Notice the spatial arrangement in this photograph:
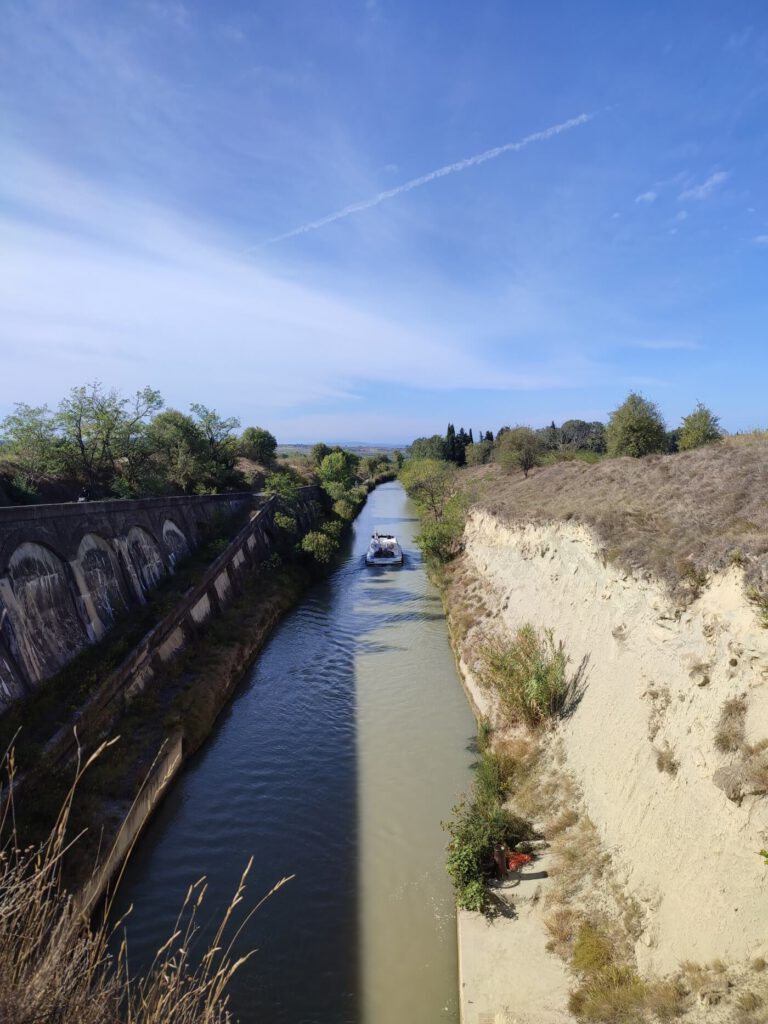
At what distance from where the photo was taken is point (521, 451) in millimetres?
44250

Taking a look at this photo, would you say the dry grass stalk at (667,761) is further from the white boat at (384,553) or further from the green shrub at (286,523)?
the green shrub at (286,523)

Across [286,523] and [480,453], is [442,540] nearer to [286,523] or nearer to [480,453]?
[286,523]

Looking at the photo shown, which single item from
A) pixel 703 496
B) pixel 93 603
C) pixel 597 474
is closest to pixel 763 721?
pixel 703 496

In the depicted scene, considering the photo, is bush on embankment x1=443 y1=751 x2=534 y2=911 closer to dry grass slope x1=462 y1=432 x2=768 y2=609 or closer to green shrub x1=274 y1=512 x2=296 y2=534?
dry grass slope x1=462 y1=432 x2=768 y2=609

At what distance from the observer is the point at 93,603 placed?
18.6 meters

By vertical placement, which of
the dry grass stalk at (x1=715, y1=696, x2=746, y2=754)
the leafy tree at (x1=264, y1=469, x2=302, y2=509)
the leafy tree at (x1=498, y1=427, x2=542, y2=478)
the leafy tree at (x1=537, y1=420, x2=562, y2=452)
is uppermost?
the leafy tree at (x1=537, y1=420, x2=562, y2=452)

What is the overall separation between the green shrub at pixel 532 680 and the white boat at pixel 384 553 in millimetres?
21864

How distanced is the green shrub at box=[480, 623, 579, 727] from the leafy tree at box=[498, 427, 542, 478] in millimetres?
28992

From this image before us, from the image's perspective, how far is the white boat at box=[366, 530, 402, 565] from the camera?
38588 millimetres

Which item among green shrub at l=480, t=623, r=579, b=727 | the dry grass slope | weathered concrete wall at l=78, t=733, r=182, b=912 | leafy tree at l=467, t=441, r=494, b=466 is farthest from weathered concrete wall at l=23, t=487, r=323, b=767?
leafy tree at l=467, t=441, r=494, b=466

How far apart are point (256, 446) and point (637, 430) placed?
48.1 metres

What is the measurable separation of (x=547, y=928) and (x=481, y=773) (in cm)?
412

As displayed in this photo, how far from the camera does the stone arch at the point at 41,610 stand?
14.7 meters

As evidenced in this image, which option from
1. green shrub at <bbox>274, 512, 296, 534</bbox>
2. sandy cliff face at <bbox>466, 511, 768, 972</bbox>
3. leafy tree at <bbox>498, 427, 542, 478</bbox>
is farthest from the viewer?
leafy tree at <bbox>498, 427, 542, 478</bbox>
